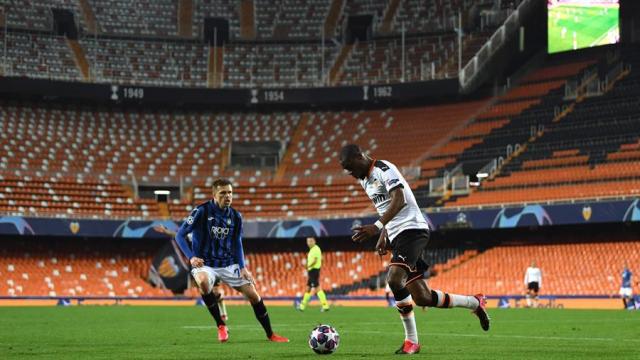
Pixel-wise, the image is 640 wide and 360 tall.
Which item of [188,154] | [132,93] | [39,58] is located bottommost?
[188,154]

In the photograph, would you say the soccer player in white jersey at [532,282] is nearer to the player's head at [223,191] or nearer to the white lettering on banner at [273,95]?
the white lettering on banner at [273,95]

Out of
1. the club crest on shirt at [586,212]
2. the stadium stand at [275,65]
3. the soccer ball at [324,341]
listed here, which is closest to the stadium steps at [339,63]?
the stadium stand at [275,65]

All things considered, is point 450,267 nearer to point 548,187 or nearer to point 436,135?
point 548,187

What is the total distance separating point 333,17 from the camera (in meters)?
64.6

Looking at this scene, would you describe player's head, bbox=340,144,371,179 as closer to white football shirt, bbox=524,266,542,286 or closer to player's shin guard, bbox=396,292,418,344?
player's shin guard, bbox=396,292,418,344

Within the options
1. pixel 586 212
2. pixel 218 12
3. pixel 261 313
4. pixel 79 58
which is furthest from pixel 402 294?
pixel 218 12

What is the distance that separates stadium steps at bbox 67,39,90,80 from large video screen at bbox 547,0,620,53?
26.2m

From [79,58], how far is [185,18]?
7.71m

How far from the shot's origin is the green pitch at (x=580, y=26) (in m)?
55.8

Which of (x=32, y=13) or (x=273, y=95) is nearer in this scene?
(x=273, y=95)

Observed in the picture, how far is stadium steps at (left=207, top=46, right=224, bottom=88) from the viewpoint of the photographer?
6109 centimetres

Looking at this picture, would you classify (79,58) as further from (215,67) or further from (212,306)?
(212,306)

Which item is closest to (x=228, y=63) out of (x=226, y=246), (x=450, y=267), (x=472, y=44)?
(x=472, y=44)

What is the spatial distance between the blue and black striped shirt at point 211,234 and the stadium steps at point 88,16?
48800 millimetres
